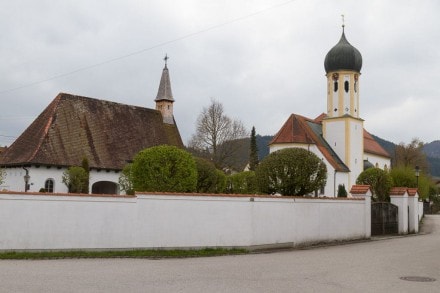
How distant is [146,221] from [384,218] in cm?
1506

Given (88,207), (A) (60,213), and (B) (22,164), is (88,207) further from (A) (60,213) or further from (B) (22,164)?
(B) (22,164)

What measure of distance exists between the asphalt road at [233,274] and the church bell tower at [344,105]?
41.4m

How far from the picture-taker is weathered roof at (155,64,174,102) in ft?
176

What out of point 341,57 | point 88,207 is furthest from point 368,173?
point 341,57

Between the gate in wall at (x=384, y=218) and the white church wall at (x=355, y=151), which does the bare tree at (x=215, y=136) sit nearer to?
the white church wall at (x=355, y=151)

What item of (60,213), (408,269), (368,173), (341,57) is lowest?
(408,269)

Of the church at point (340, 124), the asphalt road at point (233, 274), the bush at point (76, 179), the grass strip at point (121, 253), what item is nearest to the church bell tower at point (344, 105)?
the church at point (340, 124)

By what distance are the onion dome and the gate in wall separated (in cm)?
3139

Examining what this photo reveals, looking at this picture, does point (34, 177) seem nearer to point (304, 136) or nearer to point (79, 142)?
point (79, 142)

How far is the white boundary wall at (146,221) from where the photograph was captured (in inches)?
632

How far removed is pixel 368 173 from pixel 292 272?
1858 cm

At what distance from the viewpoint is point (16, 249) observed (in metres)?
15.8

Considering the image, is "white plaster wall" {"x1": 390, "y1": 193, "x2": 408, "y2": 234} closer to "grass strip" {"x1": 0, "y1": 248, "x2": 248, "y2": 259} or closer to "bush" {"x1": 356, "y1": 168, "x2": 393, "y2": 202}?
"bush" {"x1": 356, "y1": 168, "x2": 393, "y2": 202}

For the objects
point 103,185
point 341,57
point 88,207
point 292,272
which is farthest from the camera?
point 341,57
